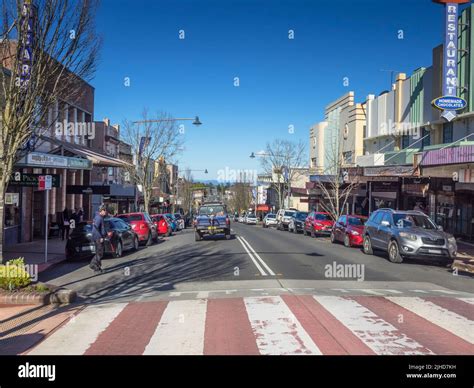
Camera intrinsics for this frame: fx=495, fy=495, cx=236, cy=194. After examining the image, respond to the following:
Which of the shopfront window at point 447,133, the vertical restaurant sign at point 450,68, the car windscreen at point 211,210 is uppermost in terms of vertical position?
the vertical restaurant sign at point 450,68

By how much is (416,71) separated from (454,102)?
7952 mm

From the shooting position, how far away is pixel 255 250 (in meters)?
19.3

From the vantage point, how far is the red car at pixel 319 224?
92.3ft

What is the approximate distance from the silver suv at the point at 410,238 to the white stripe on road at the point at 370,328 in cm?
658

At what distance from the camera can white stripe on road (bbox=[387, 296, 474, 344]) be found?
7084 mm

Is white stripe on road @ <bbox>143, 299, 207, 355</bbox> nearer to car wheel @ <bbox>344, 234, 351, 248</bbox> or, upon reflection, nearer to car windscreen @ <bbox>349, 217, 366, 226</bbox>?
car wheel @ <bbox>344, 234, 351, 248</bbox>

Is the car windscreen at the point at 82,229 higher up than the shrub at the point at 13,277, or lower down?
higher up

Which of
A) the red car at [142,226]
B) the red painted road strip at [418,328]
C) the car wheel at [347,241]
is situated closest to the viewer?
the red painted road strip at [418,328]

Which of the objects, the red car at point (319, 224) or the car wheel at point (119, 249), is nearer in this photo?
the car wheel at point (119, 249)

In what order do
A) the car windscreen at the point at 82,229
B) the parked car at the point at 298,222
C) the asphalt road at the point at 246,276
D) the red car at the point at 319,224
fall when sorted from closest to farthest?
the asphalt road at the point at 246,276 → the car windscreen at the point at 82,229 → the red car at the point at 319,224 → the parked car at the point at 298,222

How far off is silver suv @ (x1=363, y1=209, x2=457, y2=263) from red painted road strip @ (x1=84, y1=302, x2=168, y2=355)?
886cm

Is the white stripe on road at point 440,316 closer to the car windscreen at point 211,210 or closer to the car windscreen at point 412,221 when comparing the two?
the car windscreen at point 412,221

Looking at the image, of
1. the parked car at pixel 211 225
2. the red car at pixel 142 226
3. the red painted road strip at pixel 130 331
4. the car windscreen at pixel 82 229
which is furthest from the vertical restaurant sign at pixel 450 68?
the red painted road strip at pixel 130 331
